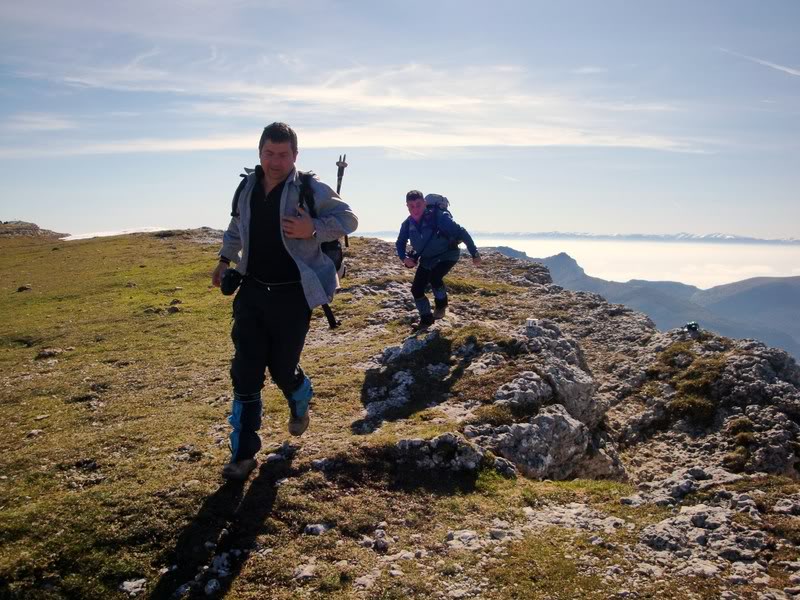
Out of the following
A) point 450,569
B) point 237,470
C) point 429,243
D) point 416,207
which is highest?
point 416,207

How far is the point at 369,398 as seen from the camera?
1191cm

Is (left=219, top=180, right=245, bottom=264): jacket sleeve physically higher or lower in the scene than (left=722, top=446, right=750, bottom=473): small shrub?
higher

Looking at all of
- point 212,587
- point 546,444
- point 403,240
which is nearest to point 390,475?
point 212,587

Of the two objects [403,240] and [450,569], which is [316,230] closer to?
[450,569]

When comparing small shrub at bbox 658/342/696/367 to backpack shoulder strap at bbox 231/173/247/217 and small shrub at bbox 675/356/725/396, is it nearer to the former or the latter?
small shrub at bbox 675/356/725/396

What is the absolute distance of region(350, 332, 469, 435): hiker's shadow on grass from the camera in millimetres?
11078

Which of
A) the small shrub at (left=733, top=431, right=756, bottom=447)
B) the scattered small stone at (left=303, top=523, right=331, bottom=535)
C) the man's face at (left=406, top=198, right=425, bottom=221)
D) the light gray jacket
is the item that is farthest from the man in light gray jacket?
→ the small shrub at (left=733, top=431, right=756, bottom=447)

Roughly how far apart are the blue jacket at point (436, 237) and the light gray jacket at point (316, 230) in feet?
29.4

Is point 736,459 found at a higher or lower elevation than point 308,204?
lower

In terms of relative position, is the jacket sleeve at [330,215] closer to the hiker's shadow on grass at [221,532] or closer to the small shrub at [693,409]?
the hiker's shadow on grass at [221,532]

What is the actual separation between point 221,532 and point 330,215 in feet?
14.1

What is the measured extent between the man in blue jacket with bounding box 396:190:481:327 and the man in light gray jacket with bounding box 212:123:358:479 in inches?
351

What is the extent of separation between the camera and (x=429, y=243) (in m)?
16.6

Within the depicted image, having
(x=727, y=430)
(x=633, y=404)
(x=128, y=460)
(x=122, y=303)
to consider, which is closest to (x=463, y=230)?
(x=633, y=404)
